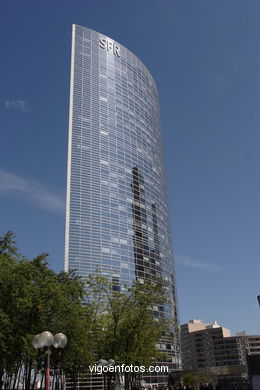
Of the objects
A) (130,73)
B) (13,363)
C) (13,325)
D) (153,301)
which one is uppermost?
(130,73)

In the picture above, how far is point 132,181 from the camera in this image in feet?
372

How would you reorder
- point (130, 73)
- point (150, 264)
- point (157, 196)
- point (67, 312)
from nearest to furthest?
point (67, 312) < point (150, 264) < point (157, 196) < point (130, 73)

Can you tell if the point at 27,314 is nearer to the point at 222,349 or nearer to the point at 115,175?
the point at 115,175

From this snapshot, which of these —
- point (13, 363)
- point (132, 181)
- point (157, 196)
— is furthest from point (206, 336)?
point (13, 363)

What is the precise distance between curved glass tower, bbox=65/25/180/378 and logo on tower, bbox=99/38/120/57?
1.37 ft

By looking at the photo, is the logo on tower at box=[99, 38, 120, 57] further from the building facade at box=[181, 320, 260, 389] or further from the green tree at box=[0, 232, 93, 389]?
the building facade at box=[181, 320, 260, 389]

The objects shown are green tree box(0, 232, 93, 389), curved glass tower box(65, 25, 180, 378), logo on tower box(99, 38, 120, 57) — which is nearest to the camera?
green tree box(0, 232, 93, 389)

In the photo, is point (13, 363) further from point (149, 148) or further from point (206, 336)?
point (206, 336)

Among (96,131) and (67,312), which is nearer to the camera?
(67,312)

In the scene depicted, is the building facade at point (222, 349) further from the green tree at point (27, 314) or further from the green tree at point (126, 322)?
the green tree at point (27, 314)

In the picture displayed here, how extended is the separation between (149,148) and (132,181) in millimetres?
20643

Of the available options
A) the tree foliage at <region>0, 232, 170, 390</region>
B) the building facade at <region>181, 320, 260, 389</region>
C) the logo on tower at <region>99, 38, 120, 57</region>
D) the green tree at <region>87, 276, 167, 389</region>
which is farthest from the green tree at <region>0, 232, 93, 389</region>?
the building facade at <region>181, 320, 260, 389</region>

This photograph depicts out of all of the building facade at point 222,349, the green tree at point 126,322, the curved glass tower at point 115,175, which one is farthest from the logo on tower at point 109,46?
the building facade at point 222,349

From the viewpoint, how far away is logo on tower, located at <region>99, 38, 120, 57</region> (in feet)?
428
